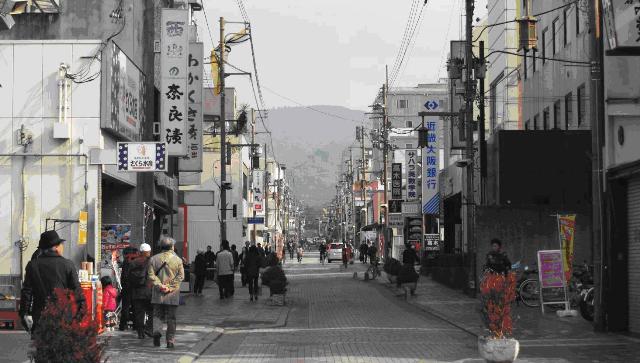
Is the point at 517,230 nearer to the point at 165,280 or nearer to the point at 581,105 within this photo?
the point at 581,105

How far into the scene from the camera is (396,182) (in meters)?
62.2

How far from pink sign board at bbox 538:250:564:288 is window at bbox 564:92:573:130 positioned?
574 inches

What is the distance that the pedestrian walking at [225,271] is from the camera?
109 feet

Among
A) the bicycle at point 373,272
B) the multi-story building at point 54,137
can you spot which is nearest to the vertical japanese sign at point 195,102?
the multi-story building at point 54,137

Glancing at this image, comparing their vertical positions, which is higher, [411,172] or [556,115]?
[556,115]

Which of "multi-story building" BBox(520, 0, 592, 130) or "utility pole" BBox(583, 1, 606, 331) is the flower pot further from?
"multi-story building" BBox(520, 0, 592, 130)

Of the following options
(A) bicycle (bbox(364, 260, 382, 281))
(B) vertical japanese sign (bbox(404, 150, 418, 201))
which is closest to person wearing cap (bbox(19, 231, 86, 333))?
(A) bicycle (bbox(364, 260, 382, 281))

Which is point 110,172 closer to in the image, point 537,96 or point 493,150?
point 493,150

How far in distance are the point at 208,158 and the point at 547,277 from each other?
4710 cm

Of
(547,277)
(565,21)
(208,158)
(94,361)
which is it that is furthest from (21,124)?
(208,158)

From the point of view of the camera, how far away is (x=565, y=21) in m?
39.0

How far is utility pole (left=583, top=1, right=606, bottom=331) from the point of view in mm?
19781

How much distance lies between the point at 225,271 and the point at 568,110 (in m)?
14.8

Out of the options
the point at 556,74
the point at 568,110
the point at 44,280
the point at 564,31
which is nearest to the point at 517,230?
the point at 568,110
